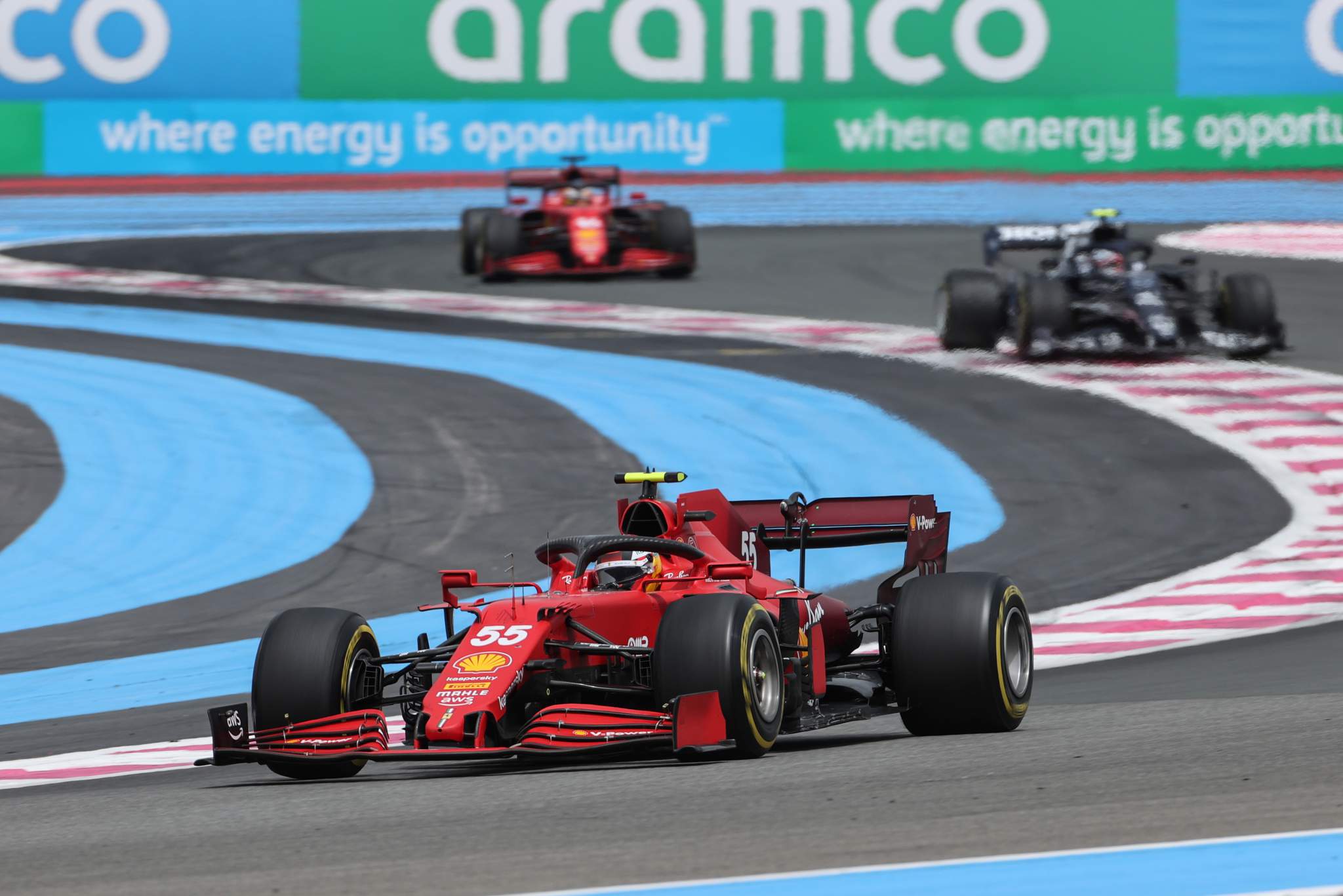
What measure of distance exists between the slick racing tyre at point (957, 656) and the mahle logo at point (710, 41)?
2368 cm

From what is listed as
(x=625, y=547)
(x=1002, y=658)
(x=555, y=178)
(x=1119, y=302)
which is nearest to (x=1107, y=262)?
(x=1119, y=302)

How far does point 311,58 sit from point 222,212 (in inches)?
102

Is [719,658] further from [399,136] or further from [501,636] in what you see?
[399,136]

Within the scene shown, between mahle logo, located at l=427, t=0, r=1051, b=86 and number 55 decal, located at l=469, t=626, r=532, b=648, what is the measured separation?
2402 centimetres

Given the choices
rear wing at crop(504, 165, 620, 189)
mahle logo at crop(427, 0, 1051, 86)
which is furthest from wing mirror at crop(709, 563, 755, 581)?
mahle logo at crop(427, 0, 1051, 86)

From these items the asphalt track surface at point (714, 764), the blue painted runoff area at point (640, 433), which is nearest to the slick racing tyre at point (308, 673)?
the asphalt track surface at point (714, 764)

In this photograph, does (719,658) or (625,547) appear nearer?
(719,658)

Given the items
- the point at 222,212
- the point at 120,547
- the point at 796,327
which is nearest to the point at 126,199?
the point at 222,212

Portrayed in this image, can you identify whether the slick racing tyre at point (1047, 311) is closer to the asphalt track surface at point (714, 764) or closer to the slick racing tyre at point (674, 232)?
the asphalt track surface at point (714, 764)

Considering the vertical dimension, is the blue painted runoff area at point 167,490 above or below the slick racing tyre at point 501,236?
below

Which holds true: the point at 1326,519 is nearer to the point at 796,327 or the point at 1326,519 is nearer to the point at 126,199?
the point at 796,327

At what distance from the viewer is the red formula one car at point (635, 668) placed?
23.7ft

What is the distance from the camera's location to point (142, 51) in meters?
30.2

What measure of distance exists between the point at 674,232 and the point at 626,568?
54.7 feet
